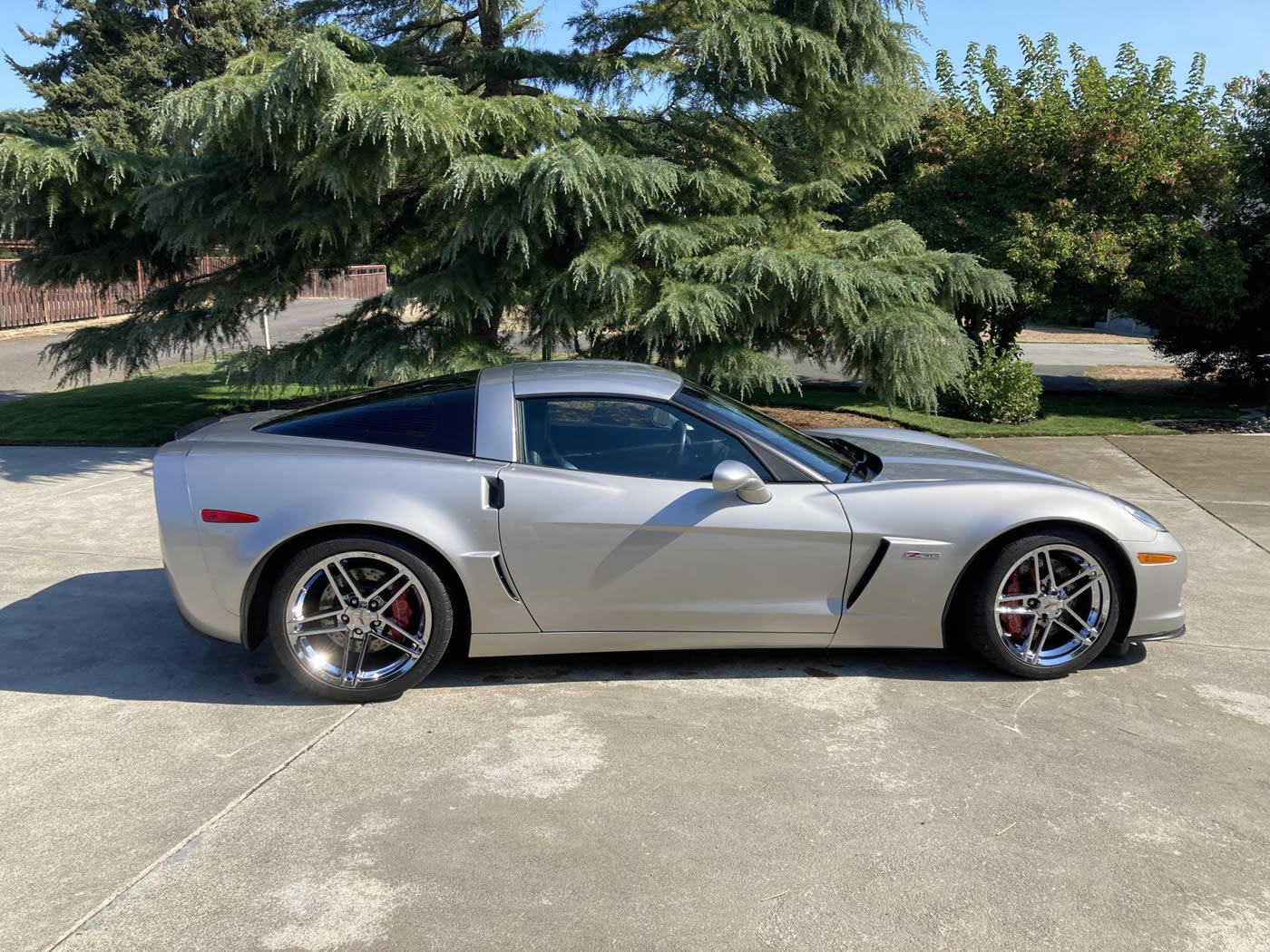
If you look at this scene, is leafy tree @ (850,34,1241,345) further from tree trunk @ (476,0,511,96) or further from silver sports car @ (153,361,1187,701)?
silver sports car @ (153,361,1187,701)

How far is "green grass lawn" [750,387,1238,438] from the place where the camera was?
38.3 feet

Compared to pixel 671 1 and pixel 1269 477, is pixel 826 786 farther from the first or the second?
pixel 671 1

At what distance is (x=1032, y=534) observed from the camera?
4508mm

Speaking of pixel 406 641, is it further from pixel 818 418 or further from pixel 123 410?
pixel 123 410

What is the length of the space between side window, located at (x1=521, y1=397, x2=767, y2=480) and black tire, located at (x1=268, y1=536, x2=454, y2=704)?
25.7 inches

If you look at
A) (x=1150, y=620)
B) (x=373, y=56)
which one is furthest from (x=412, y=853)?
(x=373, y=56)

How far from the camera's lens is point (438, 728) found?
411 cm

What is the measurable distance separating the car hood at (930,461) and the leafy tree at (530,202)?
3320mm

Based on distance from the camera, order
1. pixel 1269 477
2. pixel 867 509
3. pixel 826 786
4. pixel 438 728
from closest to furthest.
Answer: pixel 826 786 < pixel 438 728 < pixel 867 509 < pixel 1269 477

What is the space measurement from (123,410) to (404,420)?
30.3 ft

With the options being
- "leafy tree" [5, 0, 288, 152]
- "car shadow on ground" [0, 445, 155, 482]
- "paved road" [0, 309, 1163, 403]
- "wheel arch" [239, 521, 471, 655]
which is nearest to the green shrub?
"paved road" [0, 309, 1163, 403]

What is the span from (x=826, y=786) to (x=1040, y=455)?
24.1ft

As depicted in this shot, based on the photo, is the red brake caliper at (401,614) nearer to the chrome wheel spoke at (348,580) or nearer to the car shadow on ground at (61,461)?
the chrome wheel spoke at (348,580)

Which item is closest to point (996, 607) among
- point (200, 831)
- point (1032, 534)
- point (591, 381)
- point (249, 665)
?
point (1032, 534)
